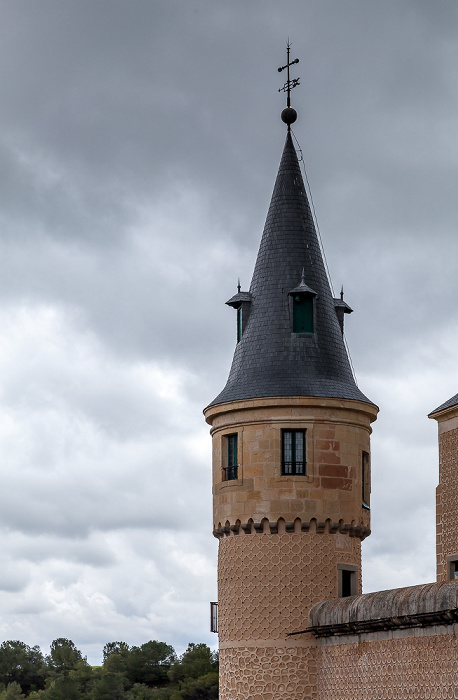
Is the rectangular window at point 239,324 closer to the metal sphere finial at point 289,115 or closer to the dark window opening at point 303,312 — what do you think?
the dark window opening at point 303,312

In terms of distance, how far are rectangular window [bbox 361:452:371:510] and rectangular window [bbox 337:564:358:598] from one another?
4.99ft

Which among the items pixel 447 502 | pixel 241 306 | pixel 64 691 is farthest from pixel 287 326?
pixel 64 691

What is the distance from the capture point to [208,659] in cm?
8669

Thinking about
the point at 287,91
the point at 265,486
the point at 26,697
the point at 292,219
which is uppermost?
the point at 287,91

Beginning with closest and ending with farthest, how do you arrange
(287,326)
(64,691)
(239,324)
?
(287,326), (239,324), (64,691)

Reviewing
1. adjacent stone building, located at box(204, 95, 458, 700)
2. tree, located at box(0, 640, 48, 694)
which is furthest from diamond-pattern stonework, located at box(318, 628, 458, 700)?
tree, located at box(0, 640, 48, 694)

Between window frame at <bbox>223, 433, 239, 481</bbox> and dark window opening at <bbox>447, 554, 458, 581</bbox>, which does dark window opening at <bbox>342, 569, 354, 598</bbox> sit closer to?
dark window opening at <bbox>447, 554, 458, 581</bbox>

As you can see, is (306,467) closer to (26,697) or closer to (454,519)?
(454,519)

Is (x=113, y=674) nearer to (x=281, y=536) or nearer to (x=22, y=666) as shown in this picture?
(x=22, y=666)

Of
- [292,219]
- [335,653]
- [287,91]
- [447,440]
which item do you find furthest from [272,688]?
[287,91]

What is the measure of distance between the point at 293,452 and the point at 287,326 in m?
2.91

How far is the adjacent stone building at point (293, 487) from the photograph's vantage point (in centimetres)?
2755

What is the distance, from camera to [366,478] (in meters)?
29.9

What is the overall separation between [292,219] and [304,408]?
15.6ft
